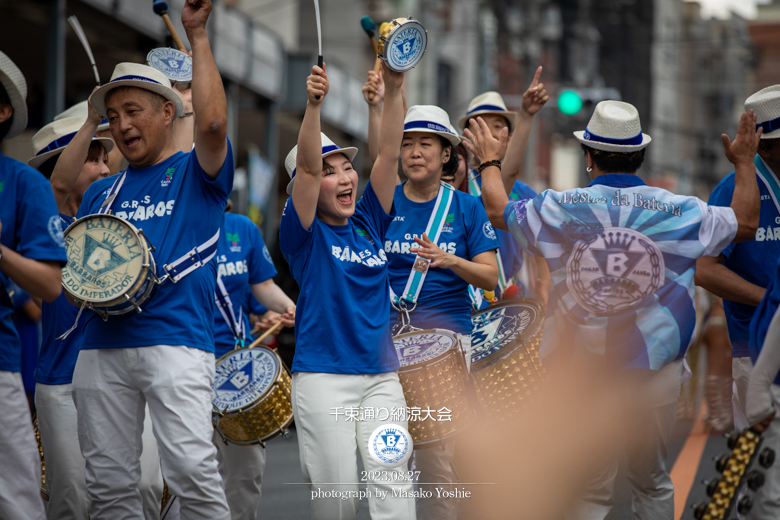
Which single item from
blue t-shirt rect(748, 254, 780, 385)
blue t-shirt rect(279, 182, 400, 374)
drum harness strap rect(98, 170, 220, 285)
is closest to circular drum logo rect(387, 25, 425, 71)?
blue t-shirt rect(279, 182, 400, 374)

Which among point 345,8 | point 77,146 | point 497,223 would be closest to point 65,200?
point 77,146

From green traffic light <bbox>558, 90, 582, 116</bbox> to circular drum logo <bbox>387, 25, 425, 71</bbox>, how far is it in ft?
32.1

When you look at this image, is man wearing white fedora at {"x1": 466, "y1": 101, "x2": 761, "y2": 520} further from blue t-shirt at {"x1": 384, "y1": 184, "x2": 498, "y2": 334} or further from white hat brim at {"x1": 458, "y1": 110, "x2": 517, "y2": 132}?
white hat brim at {"x1": 458, "y1": 110, "x2": 517, "y2": 132}

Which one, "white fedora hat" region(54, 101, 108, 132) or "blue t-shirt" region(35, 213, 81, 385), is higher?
"white fedora hat" region(54, 101, 108, 132)

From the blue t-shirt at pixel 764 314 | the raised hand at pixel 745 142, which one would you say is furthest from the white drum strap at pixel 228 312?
the blue t-shirt at pixel 764 314

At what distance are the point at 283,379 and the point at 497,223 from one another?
1.59 metres

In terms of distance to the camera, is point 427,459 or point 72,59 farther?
point 72,59

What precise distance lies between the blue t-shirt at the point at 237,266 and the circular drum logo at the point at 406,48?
1961 millimetres

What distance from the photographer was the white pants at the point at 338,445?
14.0ft

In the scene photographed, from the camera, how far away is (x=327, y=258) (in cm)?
446

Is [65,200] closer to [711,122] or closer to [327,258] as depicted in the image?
[327,258]

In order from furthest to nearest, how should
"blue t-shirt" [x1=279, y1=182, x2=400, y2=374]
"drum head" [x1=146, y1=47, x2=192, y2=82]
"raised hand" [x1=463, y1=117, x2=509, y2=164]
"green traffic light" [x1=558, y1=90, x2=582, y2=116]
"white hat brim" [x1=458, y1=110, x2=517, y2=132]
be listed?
"green traffic light" [x1=558, y1=90, x2=582, y2=116] < "white hat brim" [x1=458, y1=110, x2=517, y2=132] < "drum head" [x1=146, y1=47, x2=192, y2=82] < "raised hand" [x1=463, y1=117, x2=509, y2=164] < "blue t-shirt" [x1=279, y1=182, x2=400, y2=374]

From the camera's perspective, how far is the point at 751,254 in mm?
4695

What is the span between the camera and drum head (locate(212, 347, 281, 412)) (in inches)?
208
